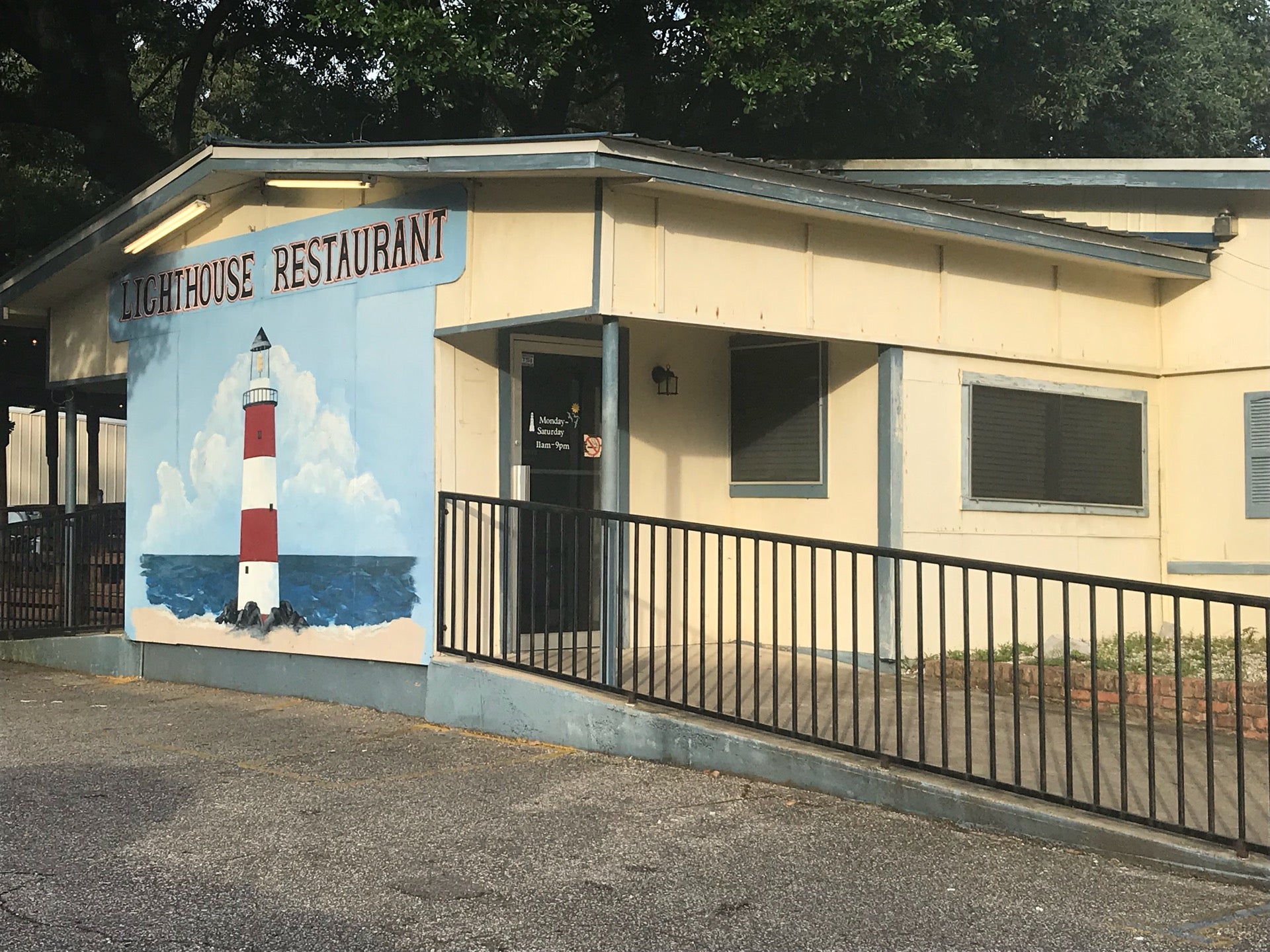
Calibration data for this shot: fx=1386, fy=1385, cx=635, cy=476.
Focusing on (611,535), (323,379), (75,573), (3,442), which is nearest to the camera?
(611,535)

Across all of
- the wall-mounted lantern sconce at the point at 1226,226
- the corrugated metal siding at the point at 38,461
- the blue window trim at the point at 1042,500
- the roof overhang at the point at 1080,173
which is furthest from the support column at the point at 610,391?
the corrugated metal siding at the point at 38,461

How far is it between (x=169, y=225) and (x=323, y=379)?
2.43 m

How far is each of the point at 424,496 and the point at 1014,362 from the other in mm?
4615

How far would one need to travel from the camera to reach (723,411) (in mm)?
11047

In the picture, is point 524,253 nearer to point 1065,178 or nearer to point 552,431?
point 552,431

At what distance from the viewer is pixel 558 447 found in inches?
398

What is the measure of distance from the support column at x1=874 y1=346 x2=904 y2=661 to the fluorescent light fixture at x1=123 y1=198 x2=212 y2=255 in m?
5.57

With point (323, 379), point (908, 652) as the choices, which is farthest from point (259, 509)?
point (908, 652)

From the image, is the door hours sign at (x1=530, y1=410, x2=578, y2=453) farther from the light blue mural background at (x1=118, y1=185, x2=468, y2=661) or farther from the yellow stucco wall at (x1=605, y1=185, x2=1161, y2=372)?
the yellow stucco wall at (x1=605, y1=185, x2=1161, y2=372)

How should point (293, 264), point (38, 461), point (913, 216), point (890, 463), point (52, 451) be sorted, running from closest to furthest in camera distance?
1. point (913, 216)
2. point (890, 463)
3. point (293, 264)
4. point (52, 451)
5. point (38, 461)

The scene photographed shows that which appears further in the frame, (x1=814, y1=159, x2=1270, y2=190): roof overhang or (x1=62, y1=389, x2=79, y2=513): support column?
(x1=62, y1=389, x2=79, y2=513): support column

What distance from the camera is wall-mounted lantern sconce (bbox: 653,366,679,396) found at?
10625mm

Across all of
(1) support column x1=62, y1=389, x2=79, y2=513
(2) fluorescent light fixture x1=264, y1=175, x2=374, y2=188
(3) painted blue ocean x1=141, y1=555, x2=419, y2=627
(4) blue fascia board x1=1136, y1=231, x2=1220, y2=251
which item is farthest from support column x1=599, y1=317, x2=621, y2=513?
(1) support column x1=62, y1=389, x2=79, y2=513

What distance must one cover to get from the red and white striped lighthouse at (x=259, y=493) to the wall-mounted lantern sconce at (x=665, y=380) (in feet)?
9.59
